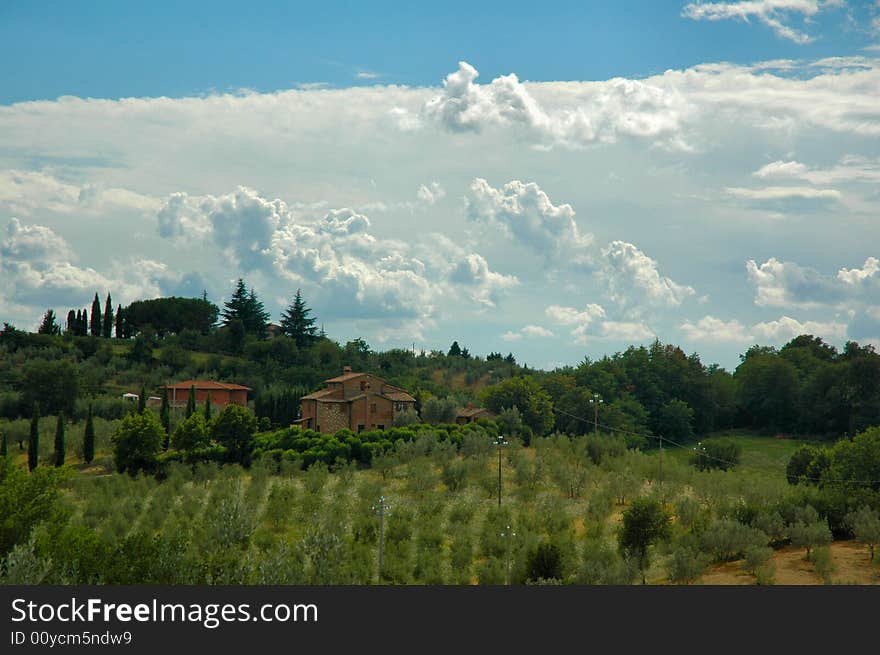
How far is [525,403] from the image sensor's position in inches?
3469

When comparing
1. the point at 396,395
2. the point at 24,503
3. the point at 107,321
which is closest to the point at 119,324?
the point at 107,321

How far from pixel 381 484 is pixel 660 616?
116 feet

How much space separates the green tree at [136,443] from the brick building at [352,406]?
16803 mm

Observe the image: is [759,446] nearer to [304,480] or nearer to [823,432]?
[823,432]

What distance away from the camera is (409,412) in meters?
79.9

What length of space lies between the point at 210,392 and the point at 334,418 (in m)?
22.3

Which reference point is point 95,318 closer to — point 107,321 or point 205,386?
point 107,321

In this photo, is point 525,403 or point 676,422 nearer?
point 525,403

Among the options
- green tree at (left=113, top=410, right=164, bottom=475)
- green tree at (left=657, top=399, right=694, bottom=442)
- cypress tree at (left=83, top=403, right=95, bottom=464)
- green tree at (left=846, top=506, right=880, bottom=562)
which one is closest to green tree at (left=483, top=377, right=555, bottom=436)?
green tree at (left=657, top=399, right=694, bottom=442)

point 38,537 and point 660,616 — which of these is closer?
point 660,616

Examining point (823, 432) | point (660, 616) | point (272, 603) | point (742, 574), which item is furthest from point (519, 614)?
point (823, 432)

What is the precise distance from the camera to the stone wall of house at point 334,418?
3093 inches

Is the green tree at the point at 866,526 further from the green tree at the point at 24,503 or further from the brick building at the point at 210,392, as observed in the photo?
the brick building at the point at 210,392

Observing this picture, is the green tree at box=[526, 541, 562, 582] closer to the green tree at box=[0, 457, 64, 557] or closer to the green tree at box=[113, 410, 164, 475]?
the green tree at box=[0, 457, 64, 557]
